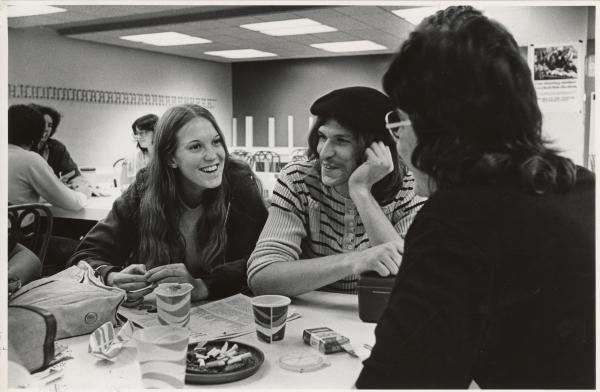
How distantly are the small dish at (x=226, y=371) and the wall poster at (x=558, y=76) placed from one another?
2.96 m

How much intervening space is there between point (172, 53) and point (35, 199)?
20.3ft

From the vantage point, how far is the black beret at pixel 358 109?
67.6 inches

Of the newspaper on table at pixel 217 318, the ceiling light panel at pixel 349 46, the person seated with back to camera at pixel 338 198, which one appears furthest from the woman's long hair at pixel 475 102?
the ceiling light panel at pixel 349 46

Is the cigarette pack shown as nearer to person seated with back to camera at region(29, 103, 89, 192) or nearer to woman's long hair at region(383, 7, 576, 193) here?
woman's long hair at region(383, 7, 576, 193)

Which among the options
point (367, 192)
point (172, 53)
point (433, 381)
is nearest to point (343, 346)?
point (433, 381)

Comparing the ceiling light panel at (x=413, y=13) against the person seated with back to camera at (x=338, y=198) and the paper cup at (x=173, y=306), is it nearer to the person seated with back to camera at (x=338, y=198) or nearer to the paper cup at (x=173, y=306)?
the person seated with back to camera at (x=338, y=198)

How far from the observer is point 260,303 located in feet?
4.18

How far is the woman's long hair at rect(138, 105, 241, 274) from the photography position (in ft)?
6.45

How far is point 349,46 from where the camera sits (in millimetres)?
8148

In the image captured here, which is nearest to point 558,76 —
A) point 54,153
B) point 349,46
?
point 54,153

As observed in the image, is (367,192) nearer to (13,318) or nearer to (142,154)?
(13,318)

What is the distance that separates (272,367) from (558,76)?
10.5 ft

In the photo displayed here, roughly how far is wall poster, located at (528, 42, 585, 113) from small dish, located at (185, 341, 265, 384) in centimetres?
296

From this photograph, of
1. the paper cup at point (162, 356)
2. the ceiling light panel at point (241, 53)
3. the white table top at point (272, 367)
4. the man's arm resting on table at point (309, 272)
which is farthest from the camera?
the ceiling light panel at point (241, 53)
